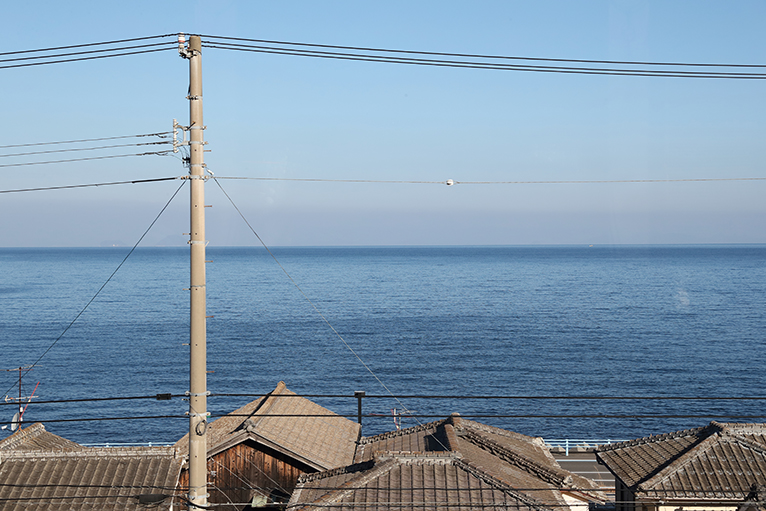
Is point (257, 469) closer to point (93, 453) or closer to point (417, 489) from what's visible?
point (93, 453)

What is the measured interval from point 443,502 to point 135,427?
43.1 metres

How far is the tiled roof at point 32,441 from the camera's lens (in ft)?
66.1

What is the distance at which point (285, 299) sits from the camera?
13075 centimetres

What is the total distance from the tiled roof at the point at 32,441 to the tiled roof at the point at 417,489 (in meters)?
10.7

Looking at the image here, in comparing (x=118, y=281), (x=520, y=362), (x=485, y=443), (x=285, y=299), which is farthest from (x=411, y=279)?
(x=485, y=443)

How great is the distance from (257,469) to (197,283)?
1538cm

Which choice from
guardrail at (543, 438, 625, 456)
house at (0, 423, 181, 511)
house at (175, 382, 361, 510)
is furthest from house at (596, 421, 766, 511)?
guardrail at (543, 438, 625, 456)

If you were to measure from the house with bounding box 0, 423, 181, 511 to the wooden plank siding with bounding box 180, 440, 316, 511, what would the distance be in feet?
12.8

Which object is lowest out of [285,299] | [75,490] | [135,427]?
[135,427]

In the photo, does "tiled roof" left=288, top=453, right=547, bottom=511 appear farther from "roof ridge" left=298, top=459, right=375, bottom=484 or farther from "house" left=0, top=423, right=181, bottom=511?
"house" left=0, top=423, right=181, bottom=511

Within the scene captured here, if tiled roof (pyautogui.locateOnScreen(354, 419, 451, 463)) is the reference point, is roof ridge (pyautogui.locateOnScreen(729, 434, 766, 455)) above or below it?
above

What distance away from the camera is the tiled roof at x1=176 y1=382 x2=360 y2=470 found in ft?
72.1

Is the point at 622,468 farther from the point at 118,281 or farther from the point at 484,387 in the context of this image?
the point at 118,281

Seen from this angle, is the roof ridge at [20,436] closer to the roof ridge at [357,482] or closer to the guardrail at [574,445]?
the roof ridge at [357,482]
